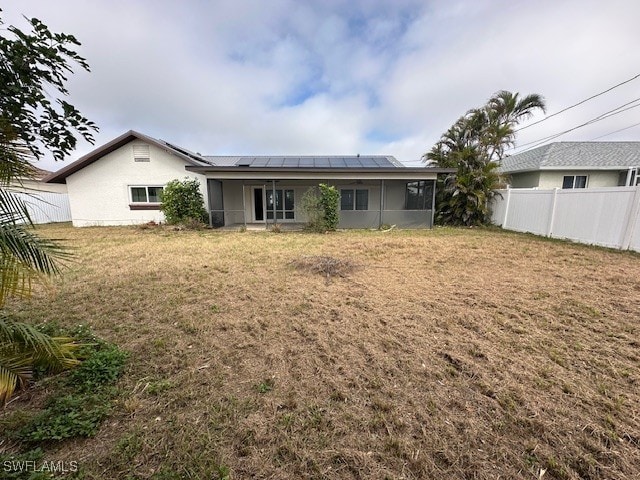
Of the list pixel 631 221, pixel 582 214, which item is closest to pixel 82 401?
pixel 631 221

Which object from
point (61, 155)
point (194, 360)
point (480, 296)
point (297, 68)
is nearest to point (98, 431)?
point (194, 360)

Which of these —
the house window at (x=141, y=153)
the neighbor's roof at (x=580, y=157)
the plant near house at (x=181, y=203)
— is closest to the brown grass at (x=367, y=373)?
the plant near house at (x=181, y=203)

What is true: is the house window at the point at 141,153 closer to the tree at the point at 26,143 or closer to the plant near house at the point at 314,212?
the plant near house at the point at 314,212

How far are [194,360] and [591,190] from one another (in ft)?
36.2

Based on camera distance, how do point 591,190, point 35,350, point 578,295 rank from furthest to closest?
point 591,190
point 578,295
point 35,350

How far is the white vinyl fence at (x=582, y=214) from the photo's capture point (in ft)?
22.9

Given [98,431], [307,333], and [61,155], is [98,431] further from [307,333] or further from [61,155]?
[61,155]

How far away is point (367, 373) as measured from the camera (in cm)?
249

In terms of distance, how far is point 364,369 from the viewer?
255cm

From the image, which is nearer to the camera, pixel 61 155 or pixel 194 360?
pixel 61 155

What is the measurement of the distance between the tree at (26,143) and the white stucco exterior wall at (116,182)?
12094 mm

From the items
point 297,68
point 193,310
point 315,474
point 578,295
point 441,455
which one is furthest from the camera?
point 297,68

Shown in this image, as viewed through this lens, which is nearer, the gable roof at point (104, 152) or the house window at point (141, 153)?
the gable roof at point (104, 152)

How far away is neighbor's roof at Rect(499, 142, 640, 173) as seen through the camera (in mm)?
14547
